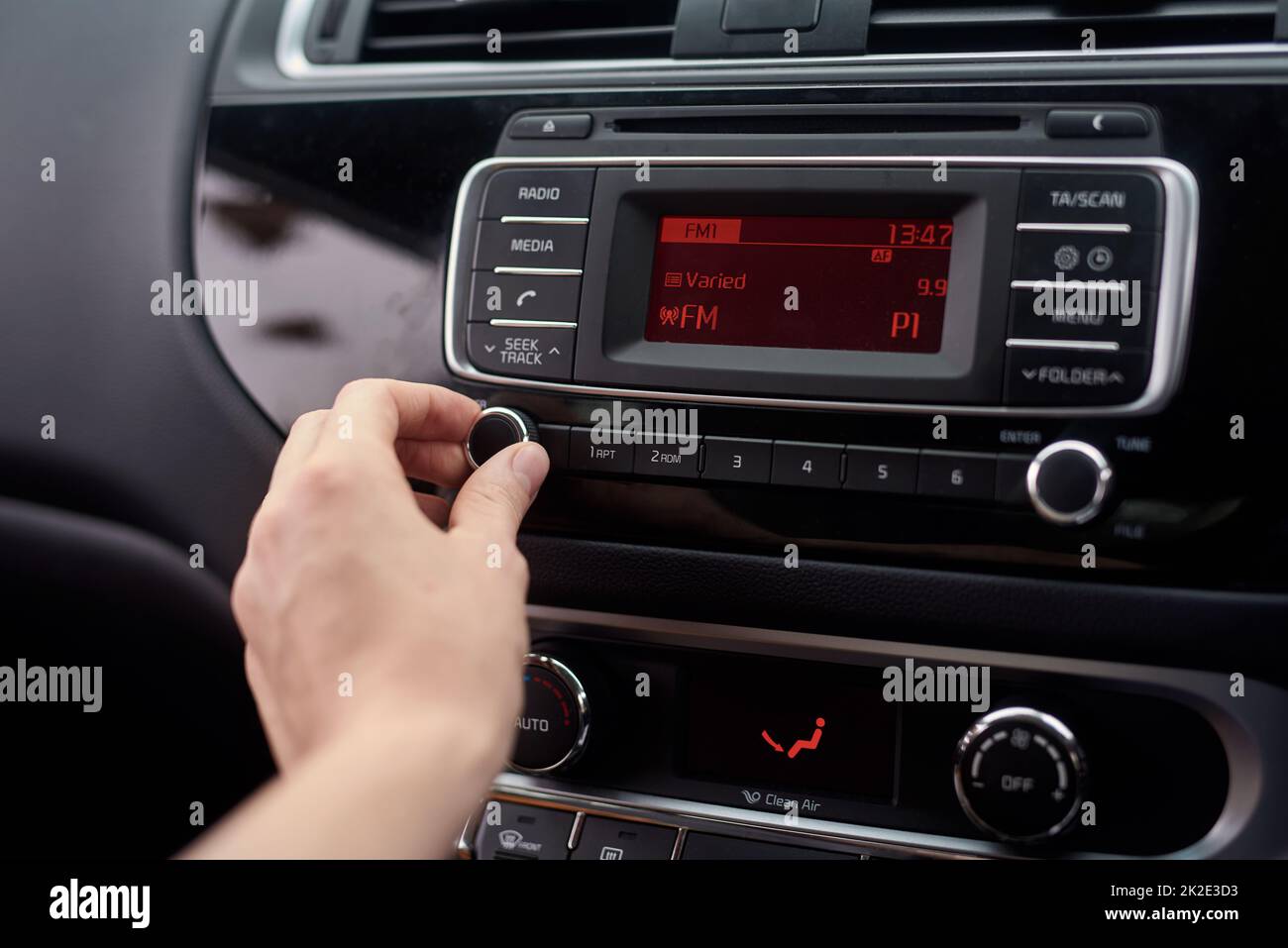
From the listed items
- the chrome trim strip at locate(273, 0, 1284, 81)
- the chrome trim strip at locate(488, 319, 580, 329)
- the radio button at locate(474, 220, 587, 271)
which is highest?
the chrome trim strip at locate(273, 0, 1284, 81)

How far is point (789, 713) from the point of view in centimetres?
96

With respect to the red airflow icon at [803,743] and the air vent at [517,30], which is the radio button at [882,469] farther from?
the air vent at [517,30]

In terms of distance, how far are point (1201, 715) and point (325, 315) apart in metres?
0.83

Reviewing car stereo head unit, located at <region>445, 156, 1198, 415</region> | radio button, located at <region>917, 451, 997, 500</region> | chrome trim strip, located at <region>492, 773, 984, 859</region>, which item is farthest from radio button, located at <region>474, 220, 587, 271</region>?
chrome trim strip, located at <region>492, 773, 984, 859</region>

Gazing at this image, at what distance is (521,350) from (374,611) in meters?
0.36

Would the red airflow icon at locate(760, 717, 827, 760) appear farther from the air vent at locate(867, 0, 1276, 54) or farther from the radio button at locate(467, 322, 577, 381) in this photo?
the air vent at locate(867, 0, 1276, 54)

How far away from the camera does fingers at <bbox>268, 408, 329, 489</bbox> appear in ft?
2.58

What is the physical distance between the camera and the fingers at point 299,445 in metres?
0.79

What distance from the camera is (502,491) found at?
33.7 inches

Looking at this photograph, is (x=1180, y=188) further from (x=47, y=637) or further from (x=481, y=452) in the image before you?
(x=47, y=637)

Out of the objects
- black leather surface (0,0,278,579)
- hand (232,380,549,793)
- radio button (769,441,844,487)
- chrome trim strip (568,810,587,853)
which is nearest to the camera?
hand (232,380,549,793)

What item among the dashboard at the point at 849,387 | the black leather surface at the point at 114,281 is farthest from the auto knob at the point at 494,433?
the black leather surface at the point at 114,281

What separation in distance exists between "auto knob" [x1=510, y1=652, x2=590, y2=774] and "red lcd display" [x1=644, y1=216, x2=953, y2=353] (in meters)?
0.31

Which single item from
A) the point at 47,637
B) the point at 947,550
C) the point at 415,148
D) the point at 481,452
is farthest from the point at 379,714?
the point at 47,637
